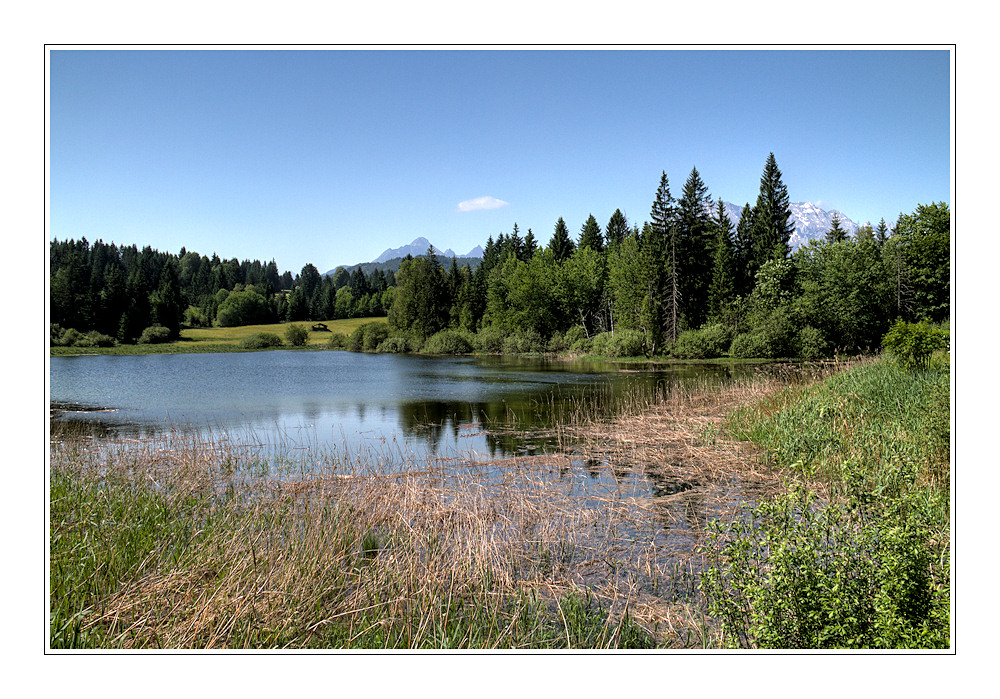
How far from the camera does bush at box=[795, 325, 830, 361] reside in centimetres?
3121

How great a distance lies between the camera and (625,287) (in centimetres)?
4778

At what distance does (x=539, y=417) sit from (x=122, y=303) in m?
10.8

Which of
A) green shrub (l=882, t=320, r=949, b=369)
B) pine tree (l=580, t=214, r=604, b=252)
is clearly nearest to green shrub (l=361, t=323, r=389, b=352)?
pine tree (l=580, t=214, r=604, b=252)

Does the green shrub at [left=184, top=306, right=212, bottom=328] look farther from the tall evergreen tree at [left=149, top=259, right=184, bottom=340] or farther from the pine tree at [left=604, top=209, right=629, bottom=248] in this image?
the pine tree at [left=604, top=209, right=629, bottom=248]

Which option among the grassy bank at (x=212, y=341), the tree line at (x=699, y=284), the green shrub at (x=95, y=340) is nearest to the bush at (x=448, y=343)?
the tree line at (x=699, y=284)

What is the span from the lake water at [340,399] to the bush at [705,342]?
524cm

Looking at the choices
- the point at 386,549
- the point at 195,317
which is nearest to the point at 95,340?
the point at 386,549

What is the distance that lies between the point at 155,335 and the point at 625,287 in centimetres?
3432

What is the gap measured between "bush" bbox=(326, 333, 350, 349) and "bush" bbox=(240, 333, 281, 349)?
33.1ft

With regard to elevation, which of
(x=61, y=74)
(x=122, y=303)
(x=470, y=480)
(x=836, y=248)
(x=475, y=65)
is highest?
(x=836, y=248)
